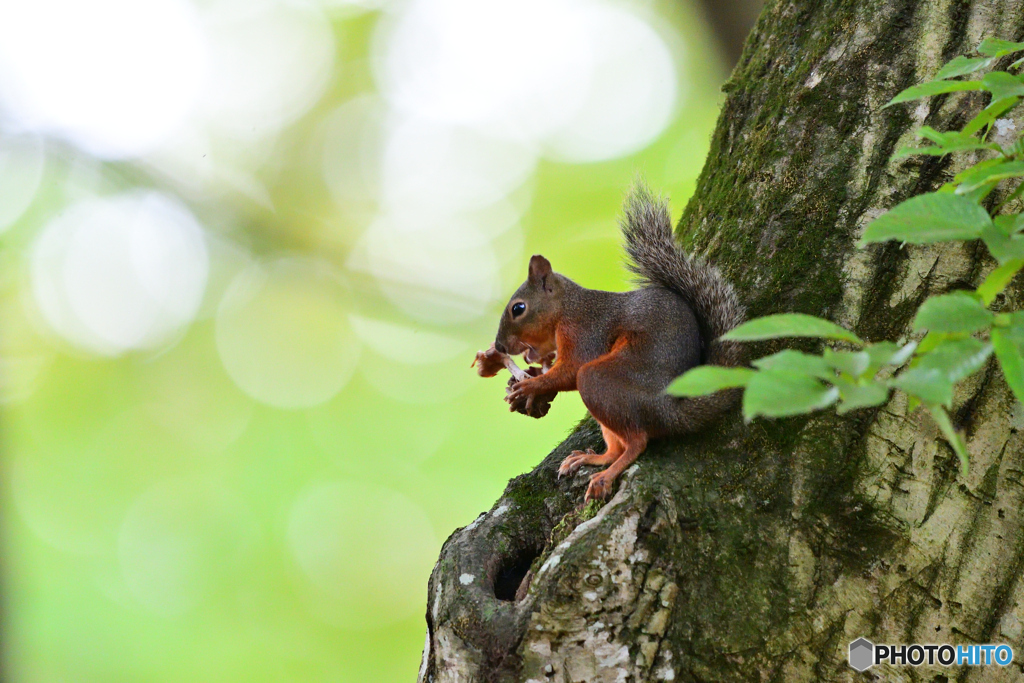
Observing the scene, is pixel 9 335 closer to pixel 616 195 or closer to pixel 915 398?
pixel 616 195

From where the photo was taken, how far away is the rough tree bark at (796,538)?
138 cm

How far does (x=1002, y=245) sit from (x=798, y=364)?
0.29 meters

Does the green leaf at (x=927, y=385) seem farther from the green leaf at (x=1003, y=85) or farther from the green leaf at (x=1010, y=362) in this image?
the green leaf at (x=1003, y=85)

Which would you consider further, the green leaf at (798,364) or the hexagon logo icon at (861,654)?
the hexagon logo icon at (861,654)

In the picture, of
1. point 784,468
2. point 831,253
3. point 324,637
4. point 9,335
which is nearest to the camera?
point 784,468

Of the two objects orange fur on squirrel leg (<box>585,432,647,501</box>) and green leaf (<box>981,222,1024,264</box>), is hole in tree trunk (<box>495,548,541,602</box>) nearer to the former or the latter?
orange fur on squirrel leg (<box>585,432,647,501</box>)

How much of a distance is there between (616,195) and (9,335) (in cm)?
376

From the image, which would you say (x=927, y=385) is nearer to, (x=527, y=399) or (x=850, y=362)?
(x=850, y=362)

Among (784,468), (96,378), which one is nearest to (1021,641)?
(784,468)

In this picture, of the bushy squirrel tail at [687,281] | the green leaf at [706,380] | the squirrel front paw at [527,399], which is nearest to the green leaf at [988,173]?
the green leaf at [706,380]

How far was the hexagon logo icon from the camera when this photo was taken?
138 centimetres

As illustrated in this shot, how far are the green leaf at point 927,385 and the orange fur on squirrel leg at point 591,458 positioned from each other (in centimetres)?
111

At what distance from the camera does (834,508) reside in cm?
146

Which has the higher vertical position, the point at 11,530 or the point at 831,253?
the point at 11,530
